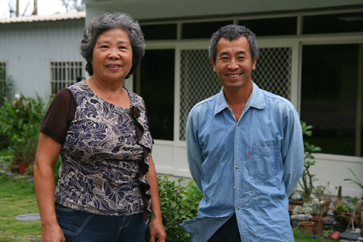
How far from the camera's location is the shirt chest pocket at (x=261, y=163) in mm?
2225

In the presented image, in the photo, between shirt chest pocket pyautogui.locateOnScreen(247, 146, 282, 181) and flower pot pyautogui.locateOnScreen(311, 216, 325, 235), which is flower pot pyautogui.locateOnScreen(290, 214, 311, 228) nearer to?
flower pot pyautogui.locateOnScreen(311, 216, 325, 235)

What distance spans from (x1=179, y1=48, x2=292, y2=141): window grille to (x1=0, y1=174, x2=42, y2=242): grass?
312 centimetres

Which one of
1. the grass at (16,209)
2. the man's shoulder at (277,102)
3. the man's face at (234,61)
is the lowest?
the grass at (16,209)

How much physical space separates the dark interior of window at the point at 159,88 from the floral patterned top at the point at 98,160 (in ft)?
19.7

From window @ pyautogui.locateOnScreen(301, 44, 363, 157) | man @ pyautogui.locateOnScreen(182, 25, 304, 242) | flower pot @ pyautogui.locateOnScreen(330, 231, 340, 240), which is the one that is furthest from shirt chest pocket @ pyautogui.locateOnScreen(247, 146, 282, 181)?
window @ pyautogui.locateOnScreen(301, 44, 363, 157)

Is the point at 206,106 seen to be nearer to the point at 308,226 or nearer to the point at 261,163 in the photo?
the point at 261,163

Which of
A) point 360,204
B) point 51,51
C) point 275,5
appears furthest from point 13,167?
point 360,204

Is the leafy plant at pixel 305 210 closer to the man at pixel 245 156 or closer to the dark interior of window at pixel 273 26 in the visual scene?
the man at pixel 245 156

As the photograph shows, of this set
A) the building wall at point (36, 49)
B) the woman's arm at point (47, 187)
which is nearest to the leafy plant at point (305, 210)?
the woman's arm at point (47, 187)

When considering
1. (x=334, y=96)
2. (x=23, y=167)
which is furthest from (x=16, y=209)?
(x=334, y=96)

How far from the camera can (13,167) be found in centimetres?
873

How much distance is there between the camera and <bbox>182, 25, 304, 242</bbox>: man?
7.25 ft

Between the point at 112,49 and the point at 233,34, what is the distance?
27.4 inches

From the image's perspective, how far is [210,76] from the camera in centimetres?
779
